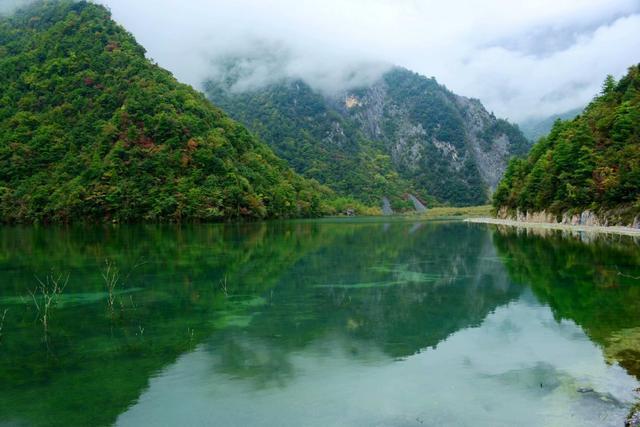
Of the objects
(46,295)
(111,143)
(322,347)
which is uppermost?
(111,143)

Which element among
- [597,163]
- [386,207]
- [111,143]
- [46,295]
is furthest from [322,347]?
[386,207]

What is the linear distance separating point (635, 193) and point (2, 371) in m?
46.3

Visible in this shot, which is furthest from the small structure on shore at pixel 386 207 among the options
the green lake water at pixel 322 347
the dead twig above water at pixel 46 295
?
the dead twig above water at pixel 46 295

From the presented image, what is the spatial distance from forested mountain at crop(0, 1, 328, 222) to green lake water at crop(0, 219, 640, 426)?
195 ft

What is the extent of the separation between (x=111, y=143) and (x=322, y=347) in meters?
83.9

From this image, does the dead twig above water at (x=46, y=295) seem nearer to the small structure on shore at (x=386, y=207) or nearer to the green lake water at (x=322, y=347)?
the green lake water at (x=322, y=347)

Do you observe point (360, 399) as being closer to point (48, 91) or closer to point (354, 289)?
point (354, 289)

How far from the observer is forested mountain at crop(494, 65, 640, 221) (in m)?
45.3

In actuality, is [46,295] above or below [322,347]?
above

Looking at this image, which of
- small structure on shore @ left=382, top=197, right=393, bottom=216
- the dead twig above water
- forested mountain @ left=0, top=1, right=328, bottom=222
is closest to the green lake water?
the dead twig above water

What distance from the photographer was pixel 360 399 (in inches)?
343

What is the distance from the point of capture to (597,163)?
50000 mm

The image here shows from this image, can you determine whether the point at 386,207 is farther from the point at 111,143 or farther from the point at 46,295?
the point at 46,295

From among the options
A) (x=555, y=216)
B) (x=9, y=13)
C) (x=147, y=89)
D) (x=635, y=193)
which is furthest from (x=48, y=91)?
(x=635, y=193)
